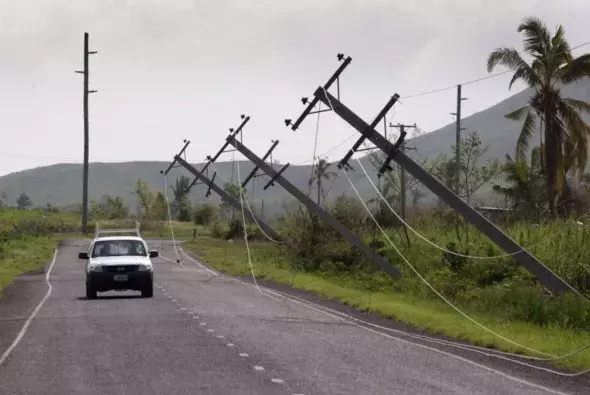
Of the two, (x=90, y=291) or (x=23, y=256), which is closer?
(x=90, y=291)

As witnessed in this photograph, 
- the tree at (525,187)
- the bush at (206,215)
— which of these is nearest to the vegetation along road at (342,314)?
the tree at (525,187)

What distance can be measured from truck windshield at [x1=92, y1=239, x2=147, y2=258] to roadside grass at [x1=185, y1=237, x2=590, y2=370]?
6.00m

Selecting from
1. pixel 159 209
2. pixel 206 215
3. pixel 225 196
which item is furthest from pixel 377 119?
pixel 159 209

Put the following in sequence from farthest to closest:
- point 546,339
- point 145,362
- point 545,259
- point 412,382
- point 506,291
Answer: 1. point 545,259
2. point 506,291
3. point 546,339
4. point 145,362
5. point 412,382

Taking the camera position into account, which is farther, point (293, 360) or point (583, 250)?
point (583, 250)

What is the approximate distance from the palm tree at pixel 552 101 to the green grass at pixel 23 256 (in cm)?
2356

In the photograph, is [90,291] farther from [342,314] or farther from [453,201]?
[453,201]

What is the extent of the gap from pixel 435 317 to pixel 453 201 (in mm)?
4764

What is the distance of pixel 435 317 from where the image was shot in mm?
22312

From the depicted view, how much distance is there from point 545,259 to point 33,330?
609 inches

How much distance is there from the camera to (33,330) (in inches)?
757

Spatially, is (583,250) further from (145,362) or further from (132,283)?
(145,362)

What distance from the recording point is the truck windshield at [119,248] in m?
29.2

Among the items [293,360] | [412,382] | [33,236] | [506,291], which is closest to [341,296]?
[506,291]
